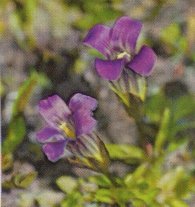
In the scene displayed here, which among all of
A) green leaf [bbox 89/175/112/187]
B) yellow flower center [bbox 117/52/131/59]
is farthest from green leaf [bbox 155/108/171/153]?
yellow flower center [bbox 117/52/131/59]

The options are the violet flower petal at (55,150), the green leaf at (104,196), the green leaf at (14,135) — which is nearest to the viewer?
the violet flower petal at (55,150)

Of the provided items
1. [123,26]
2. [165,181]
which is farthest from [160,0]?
[165,181]

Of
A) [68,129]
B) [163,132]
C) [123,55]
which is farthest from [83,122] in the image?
[163,132]

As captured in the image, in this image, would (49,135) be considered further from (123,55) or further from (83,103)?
(123,55)

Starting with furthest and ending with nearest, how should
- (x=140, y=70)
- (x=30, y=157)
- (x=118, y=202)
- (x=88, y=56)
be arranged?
(x=88, y=56)
(x=30, y=157)
(x=118, y=202)
(x=140, y=70)

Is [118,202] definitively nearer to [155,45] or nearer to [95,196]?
[95,196]

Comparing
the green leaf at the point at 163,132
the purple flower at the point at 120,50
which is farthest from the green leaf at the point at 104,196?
the purple flower at the point at 120,50

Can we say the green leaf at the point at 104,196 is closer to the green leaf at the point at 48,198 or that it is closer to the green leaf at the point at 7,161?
the green leaf at the point at 48,198

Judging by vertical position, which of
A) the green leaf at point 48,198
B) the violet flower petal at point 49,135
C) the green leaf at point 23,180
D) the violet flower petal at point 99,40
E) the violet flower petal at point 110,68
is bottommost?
the green leaf at point 48,198

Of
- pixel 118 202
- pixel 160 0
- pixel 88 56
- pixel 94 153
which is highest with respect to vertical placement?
pixel 160 0
